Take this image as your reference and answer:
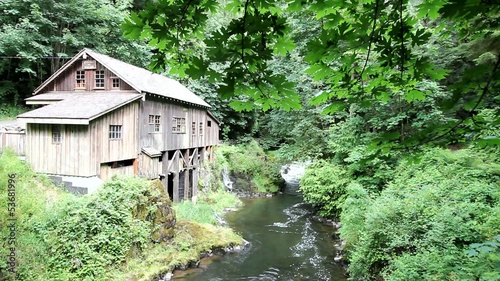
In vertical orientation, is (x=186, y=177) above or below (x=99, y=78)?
below

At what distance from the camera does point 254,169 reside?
27.2m

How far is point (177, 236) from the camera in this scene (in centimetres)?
1181

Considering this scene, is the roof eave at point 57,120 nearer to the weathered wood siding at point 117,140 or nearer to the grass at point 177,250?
the weathered wood siding at point 117,140

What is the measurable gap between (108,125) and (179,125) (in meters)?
6.24

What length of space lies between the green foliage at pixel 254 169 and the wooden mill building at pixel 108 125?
6.26m

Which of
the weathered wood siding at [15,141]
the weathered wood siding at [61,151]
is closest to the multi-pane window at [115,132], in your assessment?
the weathered wood siding at [61,151]

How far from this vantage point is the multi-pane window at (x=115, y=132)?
42.6 ft

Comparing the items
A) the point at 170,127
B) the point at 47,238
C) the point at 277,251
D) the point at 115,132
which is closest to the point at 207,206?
the point at 170,127

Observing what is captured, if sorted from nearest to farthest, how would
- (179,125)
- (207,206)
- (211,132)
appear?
(207,206)
(179,125)
(211,132)

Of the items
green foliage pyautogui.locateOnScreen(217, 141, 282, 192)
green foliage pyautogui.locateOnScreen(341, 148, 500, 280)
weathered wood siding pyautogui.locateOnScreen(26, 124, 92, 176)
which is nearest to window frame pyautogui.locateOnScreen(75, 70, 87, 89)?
weathered wood siding pyautogui.locateOnScreen(26, 124, 92, 176)

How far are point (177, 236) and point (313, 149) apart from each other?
10.3 metres

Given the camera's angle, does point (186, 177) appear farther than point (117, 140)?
Yes

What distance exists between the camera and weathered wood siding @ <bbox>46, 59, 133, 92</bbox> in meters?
14.9

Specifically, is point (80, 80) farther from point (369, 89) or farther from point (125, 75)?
point (369, 89)
